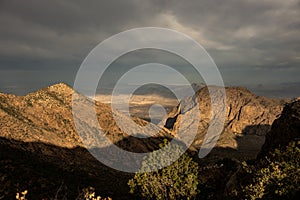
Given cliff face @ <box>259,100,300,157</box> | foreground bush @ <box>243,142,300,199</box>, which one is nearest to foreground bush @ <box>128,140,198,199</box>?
foreground bush @ <box>243,142,300,199</box>

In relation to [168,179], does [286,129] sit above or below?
above

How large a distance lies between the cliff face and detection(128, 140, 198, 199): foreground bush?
18903 mm

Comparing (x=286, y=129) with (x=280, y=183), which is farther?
(x=286, y=129)

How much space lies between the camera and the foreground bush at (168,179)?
101 ft

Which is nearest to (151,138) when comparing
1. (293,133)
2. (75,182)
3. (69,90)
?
(69,90)

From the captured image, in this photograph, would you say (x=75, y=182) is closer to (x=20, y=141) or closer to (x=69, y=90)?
(x=20, y=141)

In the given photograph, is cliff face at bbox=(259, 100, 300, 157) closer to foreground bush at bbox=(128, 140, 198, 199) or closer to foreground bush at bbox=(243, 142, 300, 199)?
foreground bush at bbox=(243, 142, 300, 199)

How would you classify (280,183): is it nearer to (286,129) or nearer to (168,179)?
(168,179)

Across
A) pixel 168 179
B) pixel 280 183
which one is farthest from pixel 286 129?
pixel 168 179

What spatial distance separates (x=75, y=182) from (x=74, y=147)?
38.2m

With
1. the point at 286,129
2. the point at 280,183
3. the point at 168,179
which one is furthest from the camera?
the point at 286,129

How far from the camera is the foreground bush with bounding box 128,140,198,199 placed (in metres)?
30.9

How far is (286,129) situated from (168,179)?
25.9m

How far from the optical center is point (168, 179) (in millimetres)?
31406
